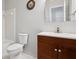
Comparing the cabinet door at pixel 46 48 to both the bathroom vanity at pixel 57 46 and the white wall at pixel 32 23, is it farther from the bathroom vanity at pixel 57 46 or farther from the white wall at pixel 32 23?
the white wall at pixel 32 23

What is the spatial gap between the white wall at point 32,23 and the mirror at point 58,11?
137mm

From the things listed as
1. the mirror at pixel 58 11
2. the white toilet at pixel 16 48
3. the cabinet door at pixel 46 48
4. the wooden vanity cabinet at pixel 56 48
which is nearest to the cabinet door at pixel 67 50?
the wooden vanity cabinet at pixel 56 48

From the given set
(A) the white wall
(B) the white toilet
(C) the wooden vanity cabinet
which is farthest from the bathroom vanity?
(B) the white toilet

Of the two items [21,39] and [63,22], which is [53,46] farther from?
[21,39]

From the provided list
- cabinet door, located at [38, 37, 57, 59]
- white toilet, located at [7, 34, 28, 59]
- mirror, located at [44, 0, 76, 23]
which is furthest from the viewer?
white toilet, located at [7, 34, 28, 59]

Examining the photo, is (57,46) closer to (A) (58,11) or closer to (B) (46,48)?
(B) (46,48)

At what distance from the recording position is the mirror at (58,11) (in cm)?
241

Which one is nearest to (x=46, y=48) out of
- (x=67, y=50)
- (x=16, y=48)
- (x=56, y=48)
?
(x=56, y=48)

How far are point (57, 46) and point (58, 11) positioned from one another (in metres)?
1.06

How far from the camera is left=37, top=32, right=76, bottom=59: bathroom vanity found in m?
1.74

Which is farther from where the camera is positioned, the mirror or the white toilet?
the white toilet

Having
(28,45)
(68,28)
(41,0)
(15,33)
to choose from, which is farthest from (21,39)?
(68,28)

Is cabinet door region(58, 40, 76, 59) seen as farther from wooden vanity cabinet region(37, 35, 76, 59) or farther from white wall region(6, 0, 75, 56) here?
white wall region(6, 0, 75, 56)

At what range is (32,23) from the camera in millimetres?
3369
